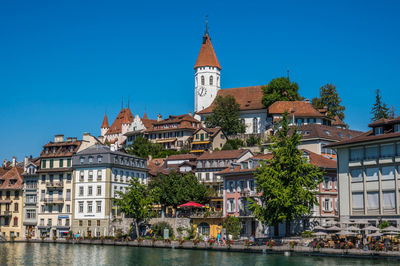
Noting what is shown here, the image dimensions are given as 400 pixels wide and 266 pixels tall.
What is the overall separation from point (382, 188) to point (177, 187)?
35146mm

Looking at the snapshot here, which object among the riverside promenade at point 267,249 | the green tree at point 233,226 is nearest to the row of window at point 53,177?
the riverside promenade at point 267,249

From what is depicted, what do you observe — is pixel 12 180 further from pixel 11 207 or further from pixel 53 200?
pixel 53 200

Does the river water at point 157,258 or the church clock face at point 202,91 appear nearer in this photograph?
the river water at point 157,258

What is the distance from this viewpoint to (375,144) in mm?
61562

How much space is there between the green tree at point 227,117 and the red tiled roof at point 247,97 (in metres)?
4.70

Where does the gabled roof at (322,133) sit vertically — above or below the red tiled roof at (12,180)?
above

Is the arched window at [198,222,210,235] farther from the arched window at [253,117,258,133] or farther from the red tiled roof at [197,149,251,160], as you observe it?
the arched window at [253,117,258,133]

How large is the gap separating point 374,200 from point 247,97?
289 feet

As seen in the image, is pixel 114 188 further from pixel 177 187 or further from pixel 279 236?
pixel 279 236

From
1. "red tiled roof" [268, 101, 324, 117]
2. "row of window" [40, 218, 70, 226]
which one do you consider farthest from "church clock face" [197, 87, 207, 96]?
"row of window" [40, 218, 70, 226]

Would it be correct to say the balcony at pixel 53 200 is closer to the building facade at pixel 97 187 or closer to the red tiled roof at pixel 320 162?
the building facade at pixel 97 187

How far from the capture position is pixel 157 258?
197 feet

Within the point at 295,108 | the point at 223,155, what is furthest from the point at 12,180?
the point at 295,108

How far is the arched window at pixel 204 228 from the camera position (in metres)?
82.0
